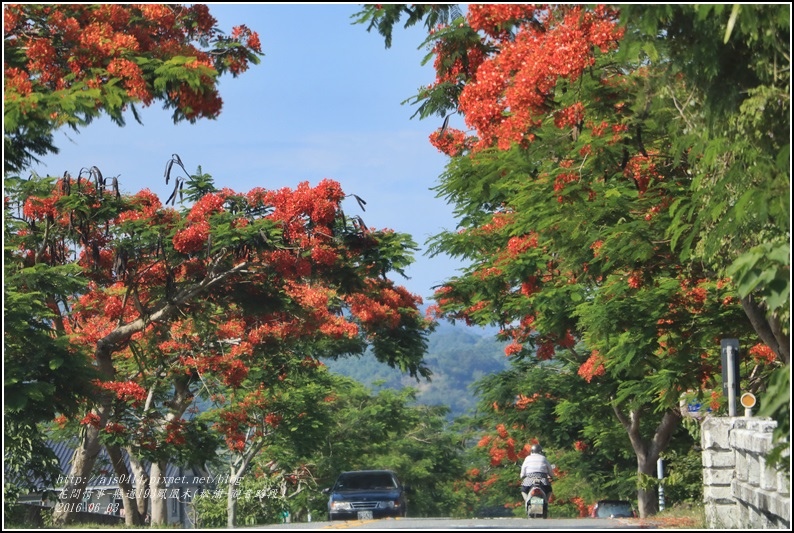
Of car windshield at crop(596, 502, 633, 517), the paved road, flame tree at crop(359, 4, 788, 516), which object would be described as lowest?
the paved road

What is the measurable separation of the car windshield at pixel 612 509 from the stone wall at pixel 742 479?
69.9 ft

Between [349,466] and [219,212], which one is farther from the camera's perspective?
[349,466]

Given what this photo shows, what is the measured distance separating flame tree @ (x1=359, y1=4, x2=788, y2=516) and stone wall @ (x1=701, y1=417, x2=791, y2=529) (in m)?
1.53

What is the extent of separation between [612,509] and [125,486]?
17023 mm

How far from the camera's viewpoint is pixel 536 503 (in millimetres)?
19188

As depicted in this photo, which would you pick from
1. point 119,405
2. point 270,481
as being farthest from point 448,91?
point 270,481

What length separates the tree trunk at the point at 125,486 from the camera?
24469 mm

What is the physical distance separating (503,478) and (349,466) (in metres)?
7.06

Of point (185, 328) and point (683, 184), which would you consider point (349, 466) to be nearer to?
point (185, 328)

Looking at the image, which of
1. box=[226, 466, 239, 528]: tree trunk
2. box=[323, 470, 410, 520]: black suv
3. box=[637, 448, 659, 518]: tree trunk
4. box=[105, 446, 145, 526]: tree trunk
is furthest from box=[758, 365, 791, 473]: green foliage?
box=[226, 466, 239, 528]: tree trunk

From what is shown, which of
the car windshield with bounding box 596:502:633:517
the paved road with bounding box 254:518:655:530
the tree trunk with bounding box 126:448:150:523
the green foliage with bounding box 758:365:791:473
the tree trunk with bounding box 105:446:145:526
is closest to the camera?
the green foliage with bounding box 758:365:791:473

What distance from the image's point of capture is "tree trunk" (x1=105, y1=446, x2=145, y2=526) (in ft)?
80.3

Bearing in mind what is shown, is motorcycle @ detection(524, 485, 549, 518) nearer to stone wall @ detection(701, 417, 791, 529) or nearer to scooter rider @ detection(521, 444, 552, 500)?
scooter rider @ detection(521, 444, 552, 500)

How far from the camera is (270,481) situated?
46219mm
